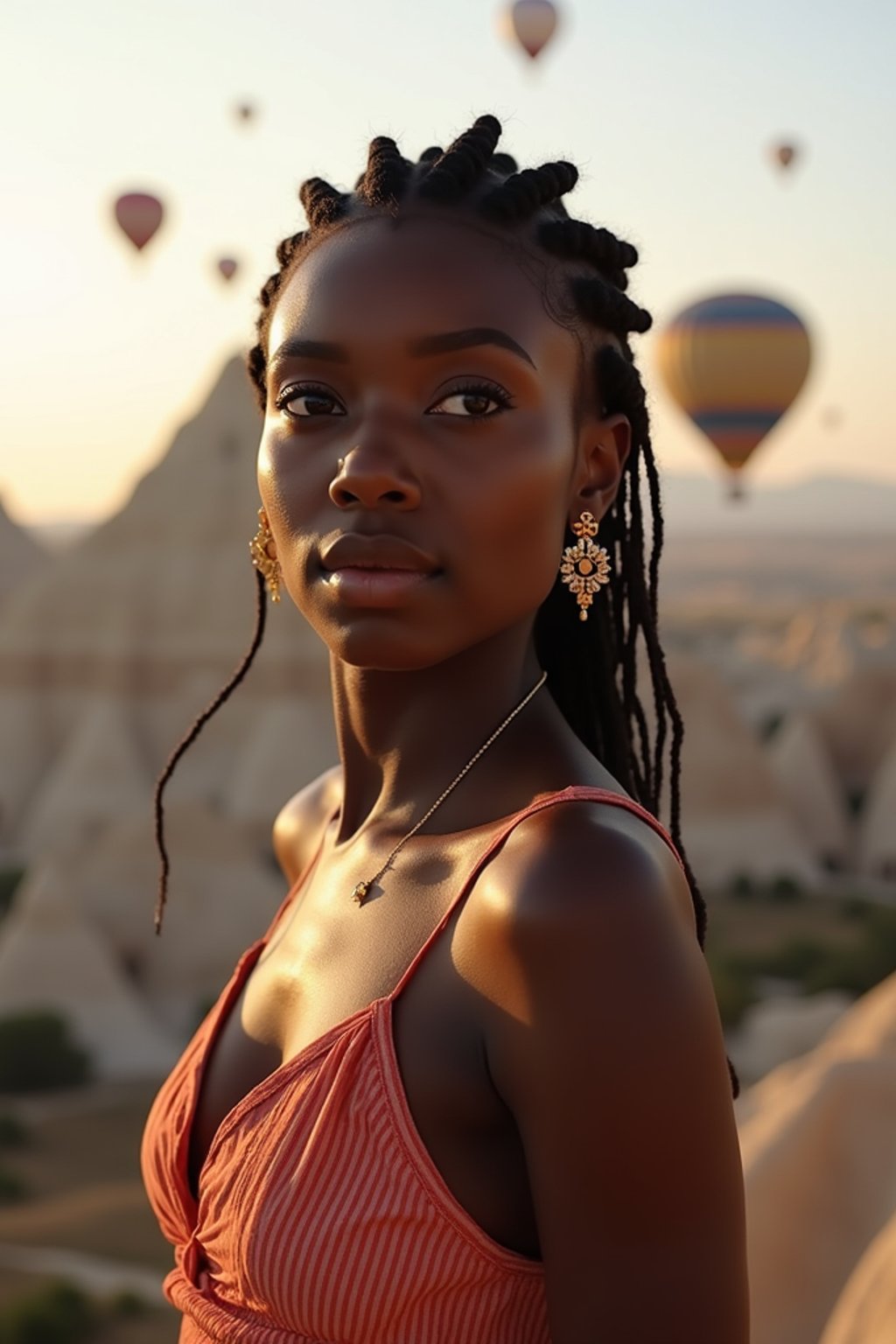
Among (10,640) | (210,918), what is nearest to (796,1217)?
(210,918)

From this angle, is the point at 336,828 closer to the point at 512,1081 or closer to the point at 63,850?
the point at 512,1081

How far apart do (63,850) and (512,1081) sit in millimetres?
22832

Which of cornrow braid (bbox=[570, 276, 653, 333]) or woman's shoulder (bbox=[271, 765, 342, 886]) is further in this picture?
woman's shoulder (bbox=[271, 765, 342, 886])

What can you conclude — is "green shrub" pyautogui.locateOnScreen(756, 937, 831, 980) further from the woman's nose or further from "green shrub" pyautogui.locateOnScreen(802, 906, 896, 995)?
the woman's nose

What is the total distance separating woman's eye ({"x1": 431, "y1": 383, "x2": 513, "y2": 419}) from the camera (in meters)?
2.02

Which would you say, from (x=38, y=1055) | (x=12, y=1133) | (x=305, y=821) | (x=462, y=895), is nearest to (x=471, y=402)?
(x=462, y=895)

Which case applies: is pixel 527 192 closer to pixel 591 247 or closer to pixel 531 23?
pixel 591 247

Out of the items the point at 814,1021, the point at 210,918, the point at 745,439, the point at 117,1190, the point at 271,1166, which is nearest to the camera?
the point at 271,1166

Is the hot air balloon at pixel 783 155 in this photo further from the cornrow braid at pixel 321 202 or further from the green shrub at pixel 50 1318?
the cornrow braid at pixel 321 202

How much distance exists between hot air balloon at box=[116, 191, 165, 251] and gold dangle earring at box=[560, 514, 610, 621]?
99.2 ft

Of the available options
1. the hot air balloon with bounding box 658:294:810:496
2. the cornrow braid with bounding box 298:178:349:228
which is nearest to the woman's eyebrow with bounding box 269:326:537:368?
the cornrow braid with bounding box 298:178:349:228

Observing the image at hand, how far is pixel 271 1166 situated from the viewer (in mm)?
1952

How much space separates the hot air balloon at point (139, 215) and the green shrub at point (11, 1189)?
18.9 metres

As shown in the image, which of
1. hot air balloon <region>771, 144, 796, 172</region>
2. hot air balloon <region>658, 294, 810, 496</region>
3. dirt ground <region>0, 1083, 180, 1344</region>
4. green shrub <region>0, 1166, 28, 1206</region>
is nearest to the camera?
dirt ground <region>0, 1083, 180, 1344</region>
